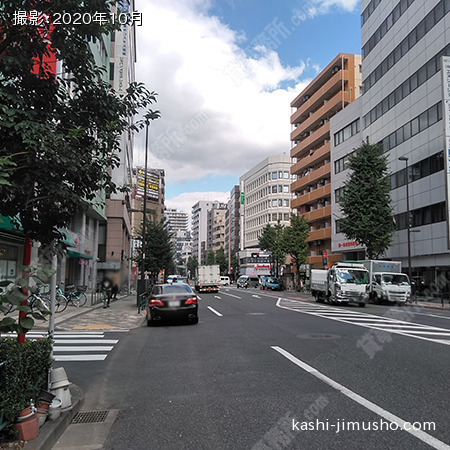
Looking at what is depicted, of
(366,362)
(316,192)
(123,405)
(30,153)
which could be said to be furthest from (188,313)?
(316,192)

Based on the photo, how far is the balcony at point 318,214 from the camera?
178ft

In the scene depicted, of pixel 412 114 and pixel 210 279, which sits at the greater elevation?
pixel 412 114

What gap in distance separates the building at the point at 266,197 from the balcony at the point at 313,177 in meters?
25.5

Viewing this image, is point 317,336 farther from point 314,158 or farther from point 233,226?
point 233,226

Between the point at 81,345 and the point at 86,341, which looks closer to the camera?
the point at 81,345

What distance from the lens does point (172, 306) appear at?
1451 cm

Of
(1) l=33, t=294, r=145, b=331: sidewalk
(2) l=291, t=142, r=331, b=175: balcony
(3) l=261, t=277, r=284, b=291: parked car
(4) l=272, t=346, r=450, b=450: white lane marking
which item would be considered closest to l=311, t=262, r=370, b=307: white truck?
(1) l=33, t=294, r=145, b=331: sidewalk

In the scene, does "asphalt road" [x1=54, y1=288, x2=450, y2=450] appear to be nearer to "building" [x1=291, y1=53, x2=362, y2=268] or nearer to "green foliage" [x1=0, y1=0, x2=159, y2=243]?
"green foliage" [x1=0, y1=0, x2=159, y2=243]

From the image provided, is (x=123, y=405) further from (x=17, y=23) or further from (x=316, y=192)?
(x=316, y=192)

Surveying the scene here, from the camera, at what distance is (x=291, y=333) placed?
12.1 metres

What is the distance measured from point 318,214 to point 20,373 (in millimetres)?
54709

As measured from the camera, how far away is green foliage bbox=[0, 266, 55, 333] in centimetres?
349

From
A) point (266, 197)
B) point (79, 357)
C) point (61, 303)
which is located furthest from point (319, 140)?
point (79, 357)

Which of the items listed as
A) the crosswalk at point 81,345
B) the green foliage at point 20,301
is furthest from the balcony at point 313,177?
the green foliage at point 20,301
